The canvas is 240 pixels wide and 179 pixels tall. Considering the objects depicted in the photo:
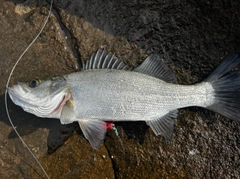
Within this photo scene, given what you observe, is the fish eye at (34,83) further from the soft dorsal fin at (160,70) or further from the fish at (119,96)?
the soft dorsal fin at (160,70)

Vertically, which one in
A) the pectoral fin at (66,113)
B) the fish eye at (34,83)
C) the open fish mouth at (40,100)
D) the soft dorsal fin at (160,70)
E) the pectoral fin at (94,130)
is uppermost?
the soft dorsal fin at (160,70)

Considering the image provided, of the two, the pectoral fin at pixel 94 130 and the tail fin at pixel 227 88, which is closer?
the tail fin at pixel 227 88

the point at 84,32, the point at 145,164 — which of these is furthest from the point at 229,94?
the point at 84,32

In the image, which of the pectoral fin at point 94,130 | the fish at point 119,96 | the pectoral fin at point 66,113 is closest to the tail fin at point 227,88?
the fish at point 119,96

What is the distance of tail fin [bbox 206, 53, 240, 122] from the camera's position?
2.76 metres

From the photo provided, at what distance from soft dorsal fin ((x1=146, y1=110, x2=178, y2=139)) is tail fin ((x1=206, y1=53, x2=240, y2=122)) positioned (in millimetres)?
404

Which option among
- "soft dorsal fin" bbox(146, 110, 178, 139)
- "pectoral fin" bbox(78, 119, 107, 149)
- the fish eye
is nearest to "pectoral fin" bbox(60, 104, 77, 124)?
"pectoral fin" bbox(78, 119, 107, 149)

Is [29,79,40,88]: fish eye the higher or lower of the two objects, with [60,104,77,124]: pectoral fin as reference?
higher

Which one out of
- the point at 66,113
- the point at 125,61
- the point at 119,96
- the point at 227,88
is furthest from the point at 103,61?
the point at 227,88

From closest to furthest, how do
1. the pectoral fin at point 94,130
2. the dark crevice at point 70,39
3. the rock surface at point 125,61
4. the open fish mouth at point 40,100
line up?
the open fish mouth at point 40,100 → the pectoral fin at point 94,130 → the rock surface at point 125,61 → the dark crevice at point 70,39

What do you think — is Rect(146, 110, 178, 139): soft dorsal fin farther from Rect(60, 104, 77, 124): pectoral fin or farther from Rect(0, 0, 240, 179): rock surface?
Rect(60, 104, 77, 124): pectoral fin

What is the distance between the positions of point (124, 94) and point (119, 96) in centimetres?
5

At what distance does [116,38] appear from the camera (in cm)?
309

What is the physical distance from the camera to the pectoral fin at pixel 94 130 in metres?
Answer: 2.87
